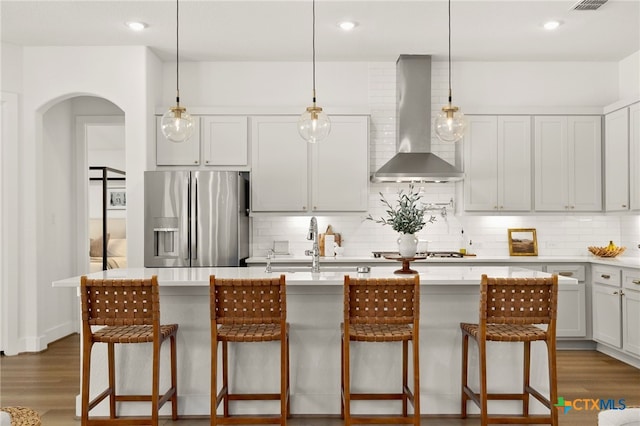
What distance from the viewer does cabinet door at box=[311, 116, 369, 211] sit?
5.82 metres

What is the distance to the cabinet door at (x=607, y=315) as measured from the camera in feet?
16.7

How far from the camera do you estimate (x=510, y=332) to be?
3207mm

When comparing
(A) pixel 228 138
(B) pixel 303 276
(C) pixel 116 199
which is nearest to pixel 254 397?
(B) pixel 303 276

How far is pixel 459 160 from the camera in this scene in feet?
19.5

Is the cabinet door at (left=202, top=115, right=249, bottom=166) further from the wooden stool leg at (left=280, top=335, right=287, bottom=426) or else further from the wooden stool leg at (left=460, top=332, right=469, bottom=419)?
the wooden stool leg at (left=460, top=332, right=469, bottom=419)

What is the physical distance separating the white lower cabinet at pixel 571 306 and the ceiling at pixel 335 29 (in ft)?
7.91

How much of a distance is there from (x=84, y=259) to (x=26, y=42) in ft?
8.52

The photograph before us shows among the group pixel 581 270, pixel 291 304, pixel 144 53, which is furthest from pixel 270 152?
pixel 581 270

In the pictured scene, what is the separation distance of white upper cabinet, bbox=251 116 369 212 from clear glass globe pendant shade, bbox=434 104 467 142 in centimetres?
197

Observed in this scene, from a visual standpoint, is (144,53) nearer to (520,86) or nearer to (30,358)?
(30,358)

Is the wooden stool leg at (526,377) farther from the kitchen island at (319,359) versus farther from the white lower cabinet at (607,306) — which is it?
the white lower cabinet at (607,306)

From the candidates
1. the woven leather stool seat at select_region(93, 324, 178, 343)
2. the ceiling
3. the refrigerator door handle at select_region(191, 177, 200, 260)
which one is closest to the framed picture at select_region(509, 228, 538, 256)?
the ceiling

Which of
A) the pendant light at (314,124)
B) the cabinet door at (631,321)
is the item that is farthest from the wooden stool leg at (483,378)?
the cabinet door at (631,321)

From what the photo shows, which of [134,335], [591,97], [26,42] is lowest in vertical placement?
[134,335]
